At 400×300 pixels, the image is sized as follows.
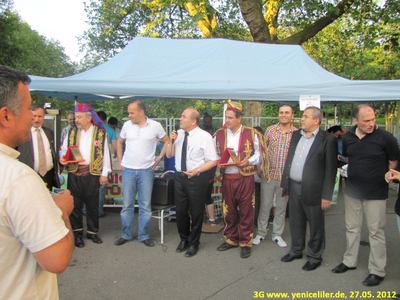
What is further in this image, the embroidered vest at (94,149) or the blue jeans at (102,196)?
the blue jeans at (102,196)

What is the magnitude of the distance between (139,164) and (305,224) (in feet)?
7.62

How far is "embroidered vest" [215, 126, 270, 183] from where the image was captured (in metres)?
4.00

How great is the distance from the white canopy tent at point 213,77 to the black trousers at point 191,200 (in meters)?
1.36

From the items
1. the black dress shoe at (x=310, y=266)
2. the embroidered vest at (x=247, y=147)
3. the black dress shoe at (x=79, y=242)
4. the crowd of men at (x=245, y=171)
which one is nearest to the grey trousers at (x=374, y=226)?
the crowd of men at (x=245, y=171)

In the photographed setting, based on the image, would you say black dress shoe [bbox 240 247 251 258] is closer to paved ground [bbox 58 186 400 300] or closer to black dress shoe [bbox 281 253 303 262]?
paved ground [bbox 58 186 400 300]

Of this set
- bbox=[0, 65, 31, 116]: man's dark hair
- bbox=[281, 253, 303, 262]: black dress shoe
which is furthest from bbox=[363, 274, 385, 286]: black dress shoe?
bbox=[0, 65, 31, 116]: man's dark hair

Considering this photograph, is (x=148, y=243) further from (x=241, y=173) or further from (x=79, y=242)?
(x=241, y=173)

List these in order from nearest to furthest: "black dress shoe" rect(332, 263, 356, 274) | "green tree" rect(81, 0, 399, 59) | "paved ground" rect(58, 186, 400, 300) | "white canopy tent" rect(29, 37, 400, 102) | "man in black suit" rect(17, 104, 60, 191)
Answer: "paved ground" rect(58, 186, 400, 300) → "black dress shoe" rect(332, 263, 356, 274) → "man in black suit" rect(17, 104, 60, 191) → "white canopy tent" rect(29, 37, 400, 102) → "green tree" rect(81, 0, 399, 59)

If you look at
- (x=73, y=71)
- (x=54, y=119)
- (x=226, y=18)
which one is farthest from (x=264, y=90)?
(x=73, y=71)

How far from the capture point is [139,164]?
167 inches

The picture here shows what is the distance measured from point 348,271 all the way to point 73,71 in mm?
29992

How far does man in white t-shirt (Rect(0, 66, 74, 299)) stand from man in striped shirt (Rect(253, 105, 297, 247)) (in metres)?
3.61

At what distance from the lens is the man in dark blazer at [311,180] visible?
3.47 m

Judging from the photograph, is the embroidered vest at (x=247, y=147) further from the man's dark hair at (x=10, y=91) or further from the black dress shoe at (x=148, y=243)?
the man's dark hair at (x=10, y=91)
